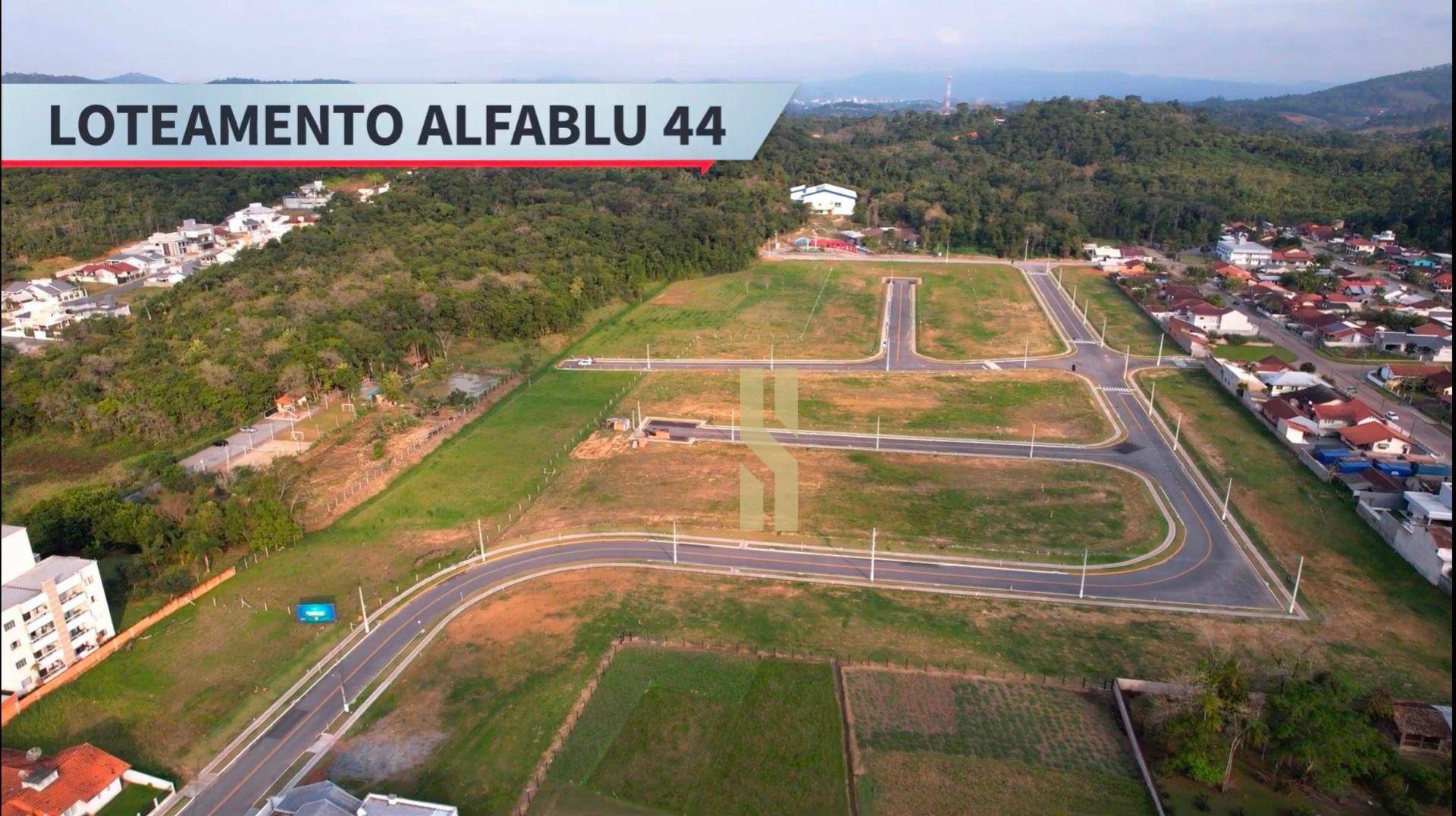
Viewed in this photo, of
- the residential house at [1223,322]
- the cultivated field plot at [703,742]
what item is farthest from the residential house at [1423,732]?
the residential house at [1223,322]

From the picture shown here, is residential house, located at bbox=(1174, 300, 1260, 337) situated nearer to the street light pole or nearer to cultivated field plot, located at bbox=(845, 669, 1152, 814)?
the street light pole

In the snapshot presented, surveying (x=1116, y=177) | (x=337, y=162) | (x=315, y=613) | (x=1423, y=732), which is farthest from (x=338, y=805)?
(x=1116, y=177)

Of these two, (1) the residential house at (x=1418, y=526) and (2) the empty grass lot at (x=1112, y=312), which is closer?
(1) the residential house at (x=1418, y=526)

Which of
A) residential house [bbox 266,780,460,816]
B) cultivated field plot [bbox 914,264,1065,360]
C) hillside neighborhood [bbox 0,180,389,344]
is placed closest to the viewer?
residential house [bbox 266,780,460,816]

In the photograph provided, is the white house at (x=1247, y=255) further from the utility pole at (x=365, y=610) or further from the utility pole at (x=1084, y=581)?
the utility pole at (x=365, y=610)

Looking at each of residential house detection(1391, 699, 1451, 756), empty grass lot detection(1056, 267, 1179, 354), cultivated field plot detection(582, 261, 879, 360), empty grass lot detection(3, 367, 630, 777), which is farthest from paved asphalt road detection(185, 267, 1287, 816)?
empty grass lot detection(1056, 267, 1179, 354)
